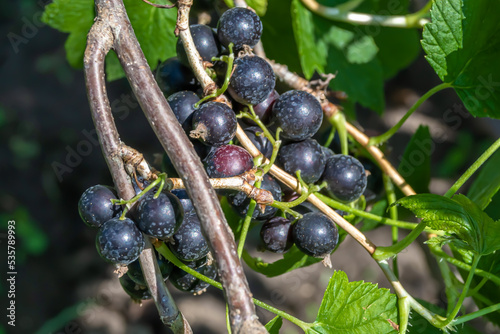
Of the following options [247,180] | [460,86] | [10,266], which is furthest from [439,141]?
A: [10,266]

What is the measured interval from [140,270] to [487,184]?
0.86m

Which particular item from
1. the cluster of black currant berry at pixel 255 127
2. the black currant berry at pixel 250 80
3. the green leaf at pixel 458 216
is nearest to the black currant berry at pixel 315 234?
the cluster of black currant berry at pixel 255 127

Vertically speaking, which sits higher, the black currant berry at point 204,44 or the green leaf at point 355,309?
the black currant berry at point 204,44

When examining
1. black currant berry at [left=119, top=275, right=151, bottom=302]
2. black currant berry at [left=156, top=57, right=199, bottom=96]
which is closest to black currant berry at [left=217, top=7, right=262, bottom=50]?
black currant berry at [left=156, top=57, right=199, bottom=96]

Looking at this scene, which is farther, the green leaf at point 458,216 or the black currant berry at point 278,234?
the black currant berry at point 278,234

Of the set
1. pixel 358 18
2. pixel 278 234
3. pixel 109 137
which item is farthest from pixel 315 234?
pixel 358 18

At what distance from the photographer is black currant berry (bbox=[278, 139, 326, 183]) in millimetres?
1047

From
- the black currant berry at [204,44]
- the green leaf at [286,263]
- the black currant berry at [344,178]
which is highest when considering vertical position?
the black currant berry at [204,44]

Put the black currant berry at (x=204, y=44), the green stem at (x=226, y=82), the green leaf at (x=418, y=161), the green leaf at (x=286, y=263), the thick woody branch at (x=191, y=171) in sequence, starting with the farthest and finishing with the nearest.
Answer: the green leaf at (x=418, y=161), the green leaf at (x=286, y=263), the black currant berry at (x=204, y=44), the green stem at (x=226, y=82), the thick woody branch at (x=191, y=171)

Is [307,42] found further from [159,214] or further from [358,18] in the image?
[159,214]

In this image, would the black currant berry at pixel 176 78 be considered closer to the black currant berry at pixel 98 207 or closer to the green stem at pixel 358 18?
the black currant berry at pixel 98 207

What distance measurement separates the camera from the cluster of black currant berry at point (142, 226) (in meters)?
0.85

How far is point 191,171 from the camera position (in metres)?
0.77

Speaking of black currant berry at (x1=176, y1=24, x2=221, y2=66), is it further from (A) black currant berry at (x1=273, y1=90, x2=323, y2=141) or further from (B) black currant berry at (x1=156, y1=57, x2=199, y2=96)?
→ (A) black currant berry at (x1=273, y1=90, x2=323, y2=141)
